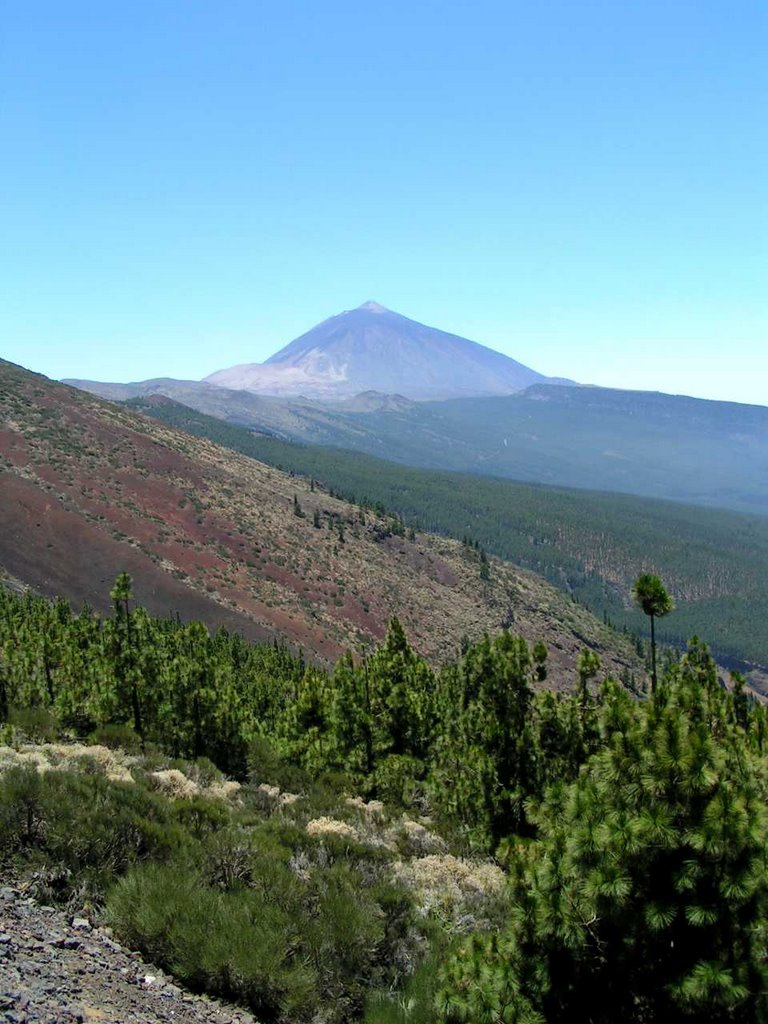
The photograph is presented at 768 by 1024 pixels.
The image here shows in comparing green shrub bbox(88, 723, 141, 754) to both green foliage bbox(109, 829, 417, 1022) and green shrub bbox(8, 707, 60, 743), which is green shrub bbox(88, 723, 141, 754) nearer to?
green shrub bbox(8, 707, 60, 743)

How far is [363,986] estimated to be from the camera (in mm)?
9445

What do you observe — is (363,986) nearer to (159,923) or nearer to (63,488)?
(159,923)

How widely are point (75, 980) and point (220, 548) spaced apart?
9514 centimetres

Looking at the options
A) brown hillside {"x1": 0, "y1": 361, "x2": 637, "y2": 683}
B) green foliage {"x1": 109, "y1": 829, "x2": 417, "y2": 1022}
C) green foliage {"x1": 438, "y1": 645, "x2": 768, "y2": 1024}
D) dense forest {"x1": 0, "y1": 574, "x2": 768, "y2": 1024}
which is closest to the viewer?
green foliage {"x1": 438, "y1": 645, "x2": 768, "y2": 1024}

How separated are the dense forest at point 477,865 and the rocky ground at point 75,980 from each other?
1.12 feet

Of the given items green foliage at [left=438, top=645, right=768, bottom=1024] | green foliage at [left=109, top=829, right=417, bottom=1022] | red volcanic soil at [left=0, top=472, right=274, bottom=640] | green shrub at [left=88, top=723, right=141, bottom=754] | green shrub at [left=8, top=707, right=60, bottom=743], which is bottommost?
red volcanic soil at [left=0, top=472, right=274, bottom=640]

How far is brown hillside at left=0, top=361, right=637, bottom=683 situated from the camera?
85.2 m

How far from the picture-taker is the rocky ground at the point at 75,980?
24.2ft

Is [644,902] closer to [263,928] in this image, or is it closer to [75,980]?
[263,928]

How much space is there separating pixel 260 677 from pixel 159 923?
139 ft

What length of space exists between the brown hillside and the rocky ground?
239 feet

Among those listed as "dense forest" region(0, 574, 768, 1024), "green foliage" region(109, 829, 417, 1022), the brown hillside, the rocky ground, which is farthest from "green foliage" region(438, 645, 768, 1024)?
the brown hillside

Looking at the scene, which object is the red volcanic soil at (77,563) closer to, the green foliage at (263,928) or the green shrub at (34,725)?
the green shrub at (34,725)

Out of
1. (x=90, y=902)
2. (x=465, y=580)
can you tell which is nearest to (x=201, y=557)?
(x=465, y=580)
